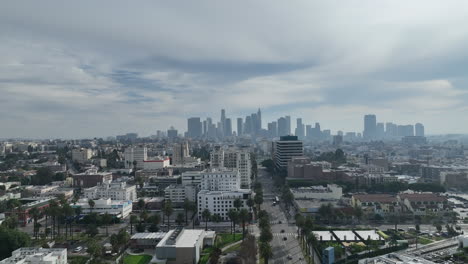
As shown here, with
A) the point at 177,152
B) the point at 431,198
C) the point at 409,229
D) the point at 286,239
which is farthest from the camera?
the point at 177,152

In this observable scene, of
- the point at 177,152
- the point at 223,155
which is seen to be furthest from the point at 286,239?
the point at 177,152

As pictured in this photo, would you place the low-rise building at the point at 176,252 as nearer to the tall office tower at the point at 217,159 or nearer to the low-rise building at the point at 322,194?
the low-rise building at the point at 322,194

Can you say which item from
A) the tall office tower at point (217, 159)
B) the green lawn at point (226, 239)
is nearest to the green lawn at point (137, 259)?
the green lawn at point (226, 239)

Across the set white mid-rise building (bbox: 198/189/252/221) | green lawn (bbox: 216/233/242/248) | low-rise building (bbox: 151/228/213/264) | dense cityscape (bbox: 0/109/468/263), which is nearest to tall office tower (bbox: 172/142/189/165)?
dense cityscape (bbox: 0/109/468/263)

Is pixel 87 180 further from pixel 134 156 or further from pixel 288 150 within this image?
pixel 288 150

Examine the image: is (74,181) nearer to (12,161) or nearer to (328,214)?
(12,161)
